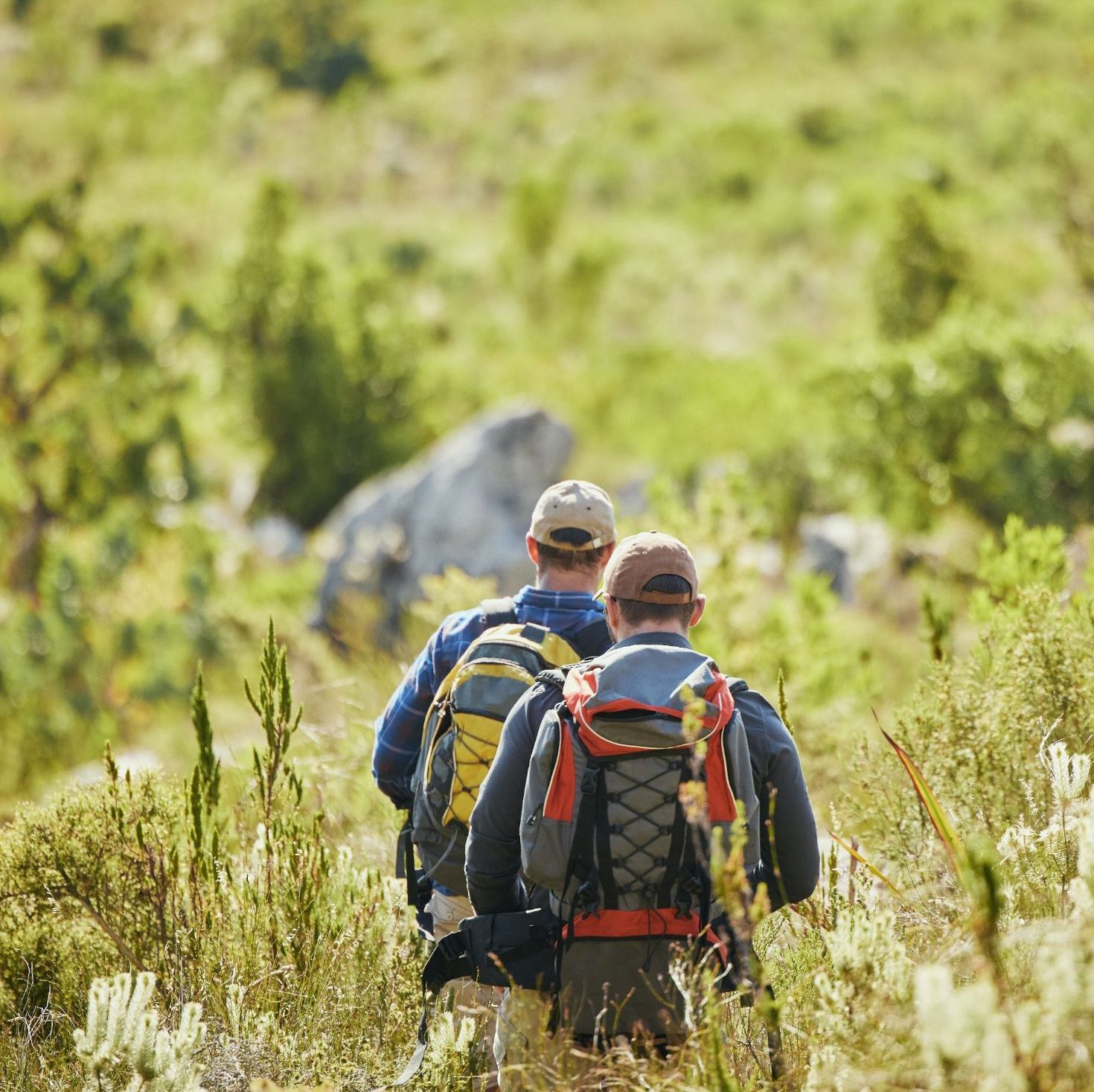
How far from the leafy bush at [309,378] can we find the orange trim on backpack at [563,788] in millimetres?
12329

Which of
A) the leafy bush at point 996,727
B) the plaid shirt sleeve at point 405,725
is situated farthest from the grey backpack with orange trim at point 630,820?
the leafy bush at point 996,727

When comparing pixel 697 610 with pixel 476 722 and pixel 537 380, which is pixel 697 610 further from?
pixel 537 380

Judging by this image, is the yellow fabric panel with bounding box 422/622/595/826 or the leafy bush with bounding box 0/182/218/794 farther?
the leafy bush with bounding box 0/182/218/794

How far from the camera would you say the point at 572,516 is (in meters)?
2.70

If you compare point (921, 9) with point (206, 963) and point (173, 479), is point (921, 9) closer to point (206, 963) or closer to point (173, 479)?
point (173, 479)

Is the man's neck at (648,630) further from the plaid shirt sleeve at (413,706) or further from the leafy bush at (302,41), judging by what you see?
the leafy bush at (302,41)

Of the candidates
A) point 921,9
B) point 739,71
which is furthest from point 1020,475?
point 921,9

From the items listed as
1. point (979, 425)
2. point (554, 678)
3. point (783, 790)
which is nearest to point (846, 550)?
point (979, 425)

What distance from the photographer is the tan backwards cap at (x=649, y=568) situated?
7.39 ft

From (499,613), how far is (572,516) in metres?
0.28

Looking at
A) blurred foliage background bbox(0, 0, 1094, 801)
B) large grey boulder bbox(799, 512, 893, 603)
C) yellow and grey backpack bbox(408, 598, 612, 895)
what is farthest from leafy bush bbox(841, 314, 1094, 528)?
yellow and grey backpack bbox(408, 598, 612, 895)

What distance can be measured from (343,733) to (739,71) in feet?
163

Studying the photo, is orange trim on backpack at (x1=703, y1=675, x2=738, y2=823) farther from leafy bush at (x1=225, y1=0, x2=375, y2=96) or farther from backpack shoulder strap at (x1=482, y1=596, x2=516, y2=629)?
leafy bush at (x1=225, y1=0, x2=375, y2=96)

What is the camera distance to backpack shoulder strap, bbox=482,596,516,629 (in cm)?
273
